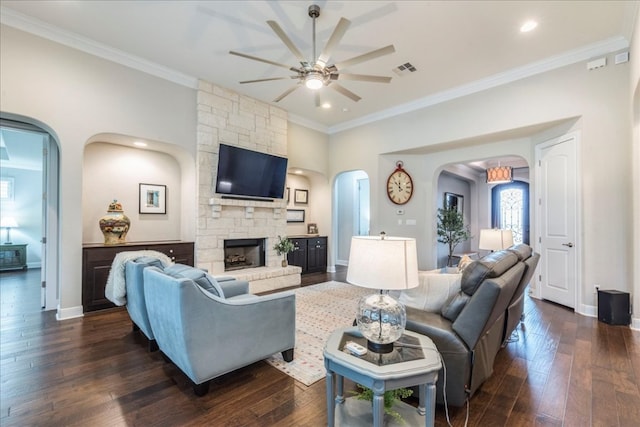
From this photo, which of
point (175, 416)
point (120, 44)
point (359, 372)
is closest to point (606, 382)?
point (359, 372)

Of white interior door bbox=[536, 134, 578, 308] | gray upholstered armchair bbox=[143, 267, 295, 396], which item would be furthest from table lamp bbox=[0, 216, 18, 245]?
white interior door bbox=[536, 134, 578, 308]

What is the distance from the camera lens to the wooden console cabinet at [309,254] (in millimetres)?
6500

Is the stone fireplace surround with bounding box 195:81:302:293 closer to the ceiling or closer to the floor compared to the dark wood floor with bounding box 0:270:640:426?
closer to the ceiling

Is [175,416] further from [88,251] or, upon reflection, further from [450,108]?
[450,108]

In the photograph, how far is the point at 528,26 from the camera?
3.36 metres

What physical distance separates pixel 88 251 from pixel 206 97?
2960 mm

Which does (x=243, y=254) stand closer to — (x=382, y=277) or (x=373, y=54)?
(x=373, y=54)

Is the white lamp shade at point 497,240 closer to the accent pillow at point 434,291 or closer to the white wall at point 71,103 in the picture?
the accent pillow at point 434,291

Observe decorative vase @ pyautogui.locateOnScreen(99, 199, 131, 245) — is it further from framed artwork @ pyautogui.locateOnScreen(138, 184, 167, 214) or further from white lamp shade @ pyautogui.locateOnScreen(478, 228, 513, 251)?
white lamp shade @ pyautogui.locateOnScreen(478, 228, 513, 251)

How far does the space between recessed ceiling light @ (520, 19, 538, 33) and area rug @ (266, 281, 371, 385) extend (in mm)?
4132

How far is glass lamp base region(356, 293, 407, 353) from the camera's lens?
1.66 metres

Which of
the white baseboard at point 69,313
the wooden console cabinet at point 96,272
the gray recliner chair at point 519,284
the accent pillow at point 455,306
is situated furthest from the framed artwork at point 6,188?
the gray recliner chair at point 519,284

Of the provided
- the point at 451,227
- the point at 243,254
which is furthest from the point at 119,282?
the point at 451,227

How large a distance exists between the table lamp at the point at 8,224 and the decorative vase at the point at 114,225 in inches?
215
